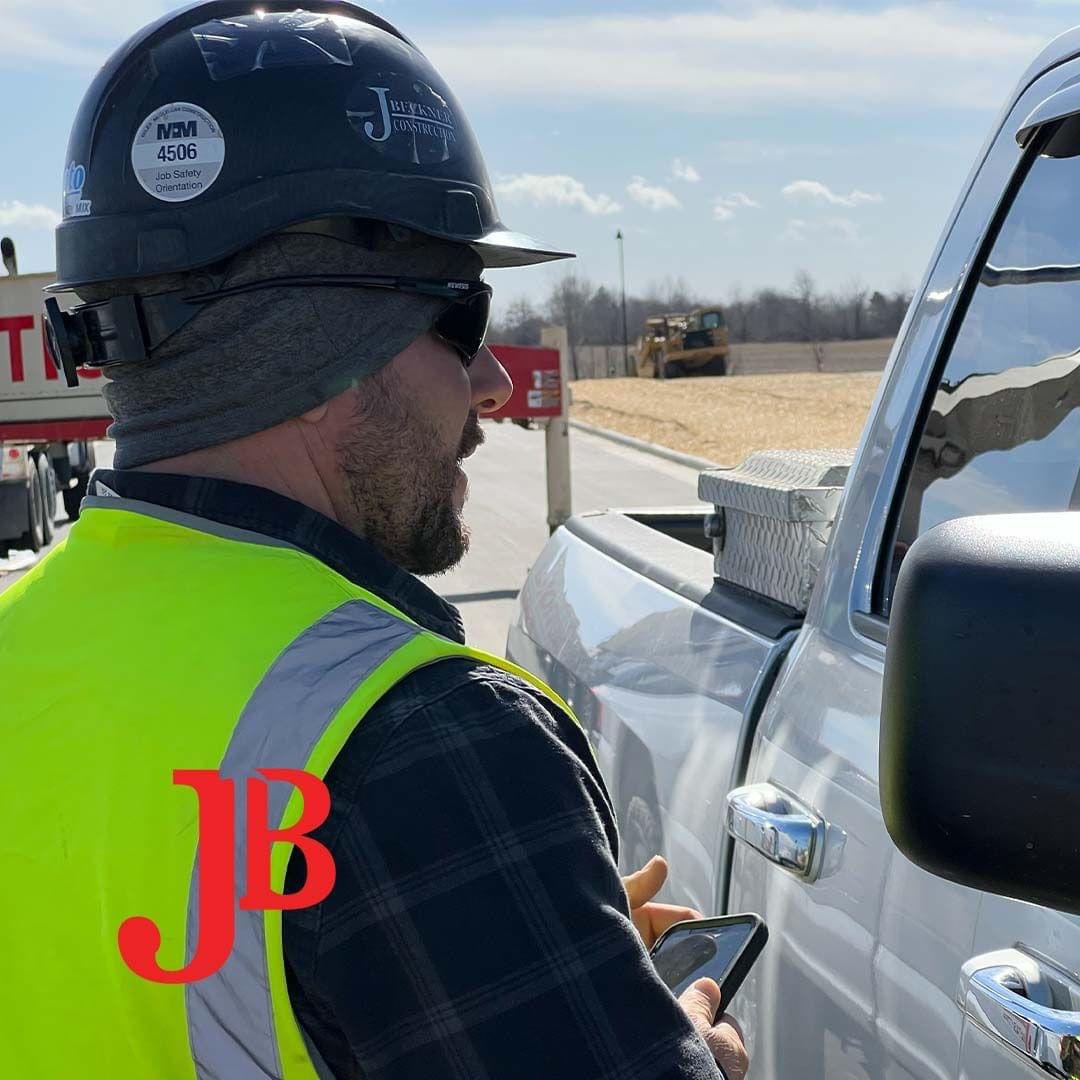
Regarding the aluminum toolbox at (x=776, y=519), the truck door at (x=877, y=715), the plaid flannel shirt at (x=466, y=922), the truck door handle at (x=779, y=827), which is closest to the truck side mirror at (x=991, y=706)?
the plaid flannel shirt at (x=466, y=922)

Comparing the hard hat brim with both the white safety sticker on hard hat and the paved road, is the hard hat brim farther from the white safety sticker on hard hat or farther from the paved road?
A: the paved road

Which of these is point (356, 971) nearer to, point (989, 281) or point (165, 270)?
point (165, 270)

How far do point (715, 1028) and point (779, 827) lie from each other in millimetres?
589

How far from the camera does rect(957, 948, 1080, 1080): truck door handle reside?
146 cm

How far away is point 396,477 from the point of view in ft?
5.44

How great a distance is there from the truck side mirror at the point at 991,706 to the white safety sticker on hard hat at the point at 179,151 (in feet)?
3.03

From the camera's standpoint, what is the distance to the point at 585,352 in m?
85.5

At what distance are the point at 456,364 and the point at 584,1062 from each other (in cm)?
79

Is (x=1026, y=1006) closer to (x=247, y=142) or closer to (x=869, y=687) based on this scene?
(x=869, y=687)

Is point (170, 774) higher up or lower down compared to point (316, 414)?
lower down

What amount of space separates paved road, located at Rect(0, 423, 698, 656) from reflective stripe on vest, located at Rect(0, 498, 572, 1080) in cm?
676

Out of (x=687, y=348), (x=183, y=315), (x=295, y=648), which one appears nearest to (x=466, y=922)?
(x=295, y=648)

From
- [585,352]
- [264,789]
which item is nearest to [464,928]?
[264,789]

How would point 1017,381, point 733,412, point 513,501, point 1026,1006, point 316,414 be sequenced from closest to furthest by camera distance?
1. point 1026,1006
2. point 316,414
3. point 1017,381
4. point 513,501
5. point 733,412
